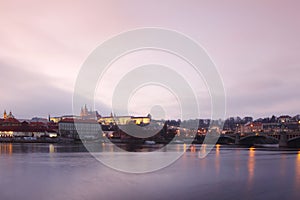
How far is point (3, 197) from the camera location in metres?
10.9

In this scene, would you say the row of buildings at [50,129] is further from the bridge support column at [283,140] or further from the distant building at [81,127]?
the bridge support column at [283,140]

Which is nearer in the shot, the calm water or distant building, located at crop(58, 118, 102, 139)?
the calm water

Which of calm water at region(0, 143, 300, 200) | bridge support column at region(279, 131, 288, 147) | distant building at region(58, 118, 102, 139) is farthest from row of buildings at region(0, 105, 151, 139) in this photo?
calm water at region(0, 143, 300, 200)

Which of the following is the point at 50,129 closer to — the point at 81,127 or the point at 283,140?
the point at 81,127

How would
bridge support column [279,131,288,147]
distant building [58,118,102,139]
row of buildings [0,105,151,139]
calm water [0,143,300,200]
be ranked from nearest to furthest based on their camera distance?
calm water [0,143,300,200], bridge support column [279,131,288,147], row of buildings [0,105,151,139], distant building [58,118,102,139]

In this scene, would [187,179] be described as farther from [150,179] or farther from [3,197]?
[3,197]

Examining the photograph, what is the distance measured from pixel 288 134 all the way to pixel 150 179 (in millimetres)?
40112

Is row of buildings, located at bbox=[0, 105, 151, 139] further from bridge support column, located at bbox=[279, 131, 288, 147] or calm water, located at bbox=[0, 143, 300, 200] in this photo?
calm water, located at bbox=[0, 143, 300, 200]

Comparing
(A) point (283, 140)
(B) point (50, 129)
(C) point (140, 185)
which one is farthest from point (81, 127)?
(C) point (140, 185)

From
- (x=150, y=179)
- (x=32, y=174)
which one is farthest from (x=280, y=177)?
(x=32, y=174)

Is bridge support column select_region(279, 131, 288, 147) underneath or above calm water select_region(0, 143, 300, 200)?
underneath

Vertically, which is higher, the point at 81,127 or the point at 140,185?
the point at 140,185

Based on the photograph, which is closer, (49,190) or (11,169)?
(49,190)

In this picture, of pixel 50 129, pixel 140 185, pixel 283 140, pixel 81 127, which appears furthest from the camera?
pixel 81 127
